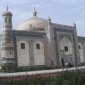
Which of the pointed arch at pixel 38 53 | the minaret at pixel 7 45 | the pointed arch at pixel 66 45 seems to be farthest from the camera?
the pointed arch at pixel 66 45

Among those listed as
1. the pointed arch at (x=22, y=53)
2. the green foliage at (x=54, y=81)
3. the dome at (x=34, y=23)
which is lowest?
Result: the green foliage at (x=54, y=81)

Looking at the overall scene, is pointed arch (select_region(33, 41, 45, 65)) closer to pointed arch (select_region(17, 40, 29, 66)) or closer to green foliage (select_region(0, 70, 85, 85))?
pointed arch (select_region(17, 40, 29, 66))

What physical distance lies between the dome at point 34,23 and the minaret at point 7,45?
6.85 m

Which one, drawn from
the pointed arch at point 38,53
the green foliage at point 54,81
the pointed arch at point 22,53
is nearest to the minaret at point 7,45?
the pointed arch at point 22,53

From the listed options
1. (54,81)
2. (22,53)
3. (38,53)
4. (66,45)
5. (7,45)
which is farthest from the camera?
(66,45)

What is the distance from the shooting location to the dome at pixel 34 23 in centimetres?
3866

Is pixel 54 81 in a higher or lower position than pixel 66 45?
lower

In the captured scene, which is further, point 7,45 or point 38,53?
point 38,53

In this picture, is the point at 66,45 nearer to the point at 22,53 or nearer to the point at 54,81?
the point at 22,53

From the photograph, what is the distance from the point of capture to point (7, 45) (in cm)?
3153

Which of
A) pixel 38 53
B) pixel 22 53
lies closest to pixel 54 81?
pixel 22 53

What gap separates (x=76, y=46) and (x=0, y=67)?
1238 centimetres

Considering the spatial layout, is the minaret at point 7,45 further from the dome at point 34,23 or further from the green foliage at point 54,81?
the green foliage at point 54,81

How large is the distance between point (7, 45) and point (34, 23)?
8.73m
